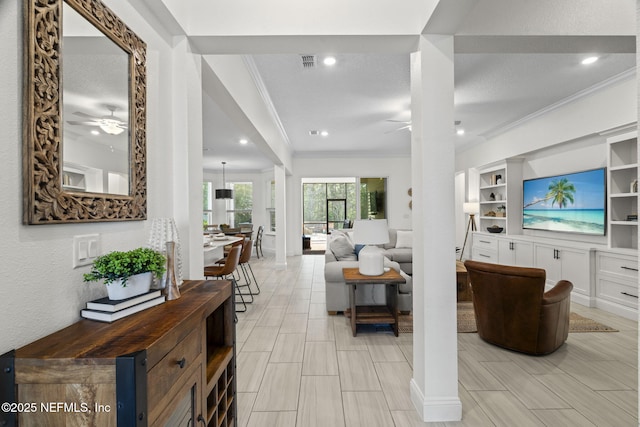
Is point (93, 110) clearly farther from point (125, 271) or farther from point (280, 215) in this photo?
point (280, 215)

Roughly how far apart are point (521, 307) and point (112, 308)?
2.97 m

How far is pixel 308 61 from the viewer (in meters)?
3.19

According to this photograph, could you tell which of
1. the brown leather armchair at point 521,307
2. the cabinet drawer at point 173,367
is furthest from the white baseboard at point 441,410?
the cabinet drawer at point 173,367

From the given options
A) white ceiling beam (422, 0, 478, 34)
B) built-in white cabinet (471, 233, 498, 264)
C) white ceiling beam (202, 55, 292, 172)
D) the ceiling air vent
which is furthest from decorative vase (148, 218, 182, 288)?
built-in white cabinet (471, 233, 498, 264)

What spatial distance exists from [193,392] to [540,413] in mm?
2153

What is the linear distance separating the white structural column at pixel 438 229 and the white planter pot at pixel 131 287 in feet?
4.96

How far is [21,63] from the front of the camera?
888mm

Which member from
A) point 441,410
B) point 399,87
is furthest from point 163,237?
point 399,87

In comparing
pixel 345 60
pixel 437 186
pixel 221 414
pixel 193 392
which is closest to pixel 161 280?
pixel 193 392

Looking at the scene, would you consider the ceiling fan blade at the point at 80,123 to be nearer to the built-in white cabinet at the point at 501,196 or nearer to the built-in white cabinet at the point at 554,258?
the built-in white cabinet at the point at 554,258

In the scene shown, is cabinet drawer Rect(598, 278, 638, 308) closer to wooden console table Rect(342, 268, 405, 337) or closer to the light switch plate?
wooden console table Rect(342, 268, 405, 337)

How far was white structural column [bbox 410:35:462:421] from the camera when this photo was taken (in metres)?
1.87

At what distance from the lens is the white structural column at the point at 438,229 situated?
1873 millimetres

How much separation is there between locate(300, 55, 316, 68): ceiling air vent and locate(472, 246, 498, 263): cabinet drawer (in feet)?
16.1
